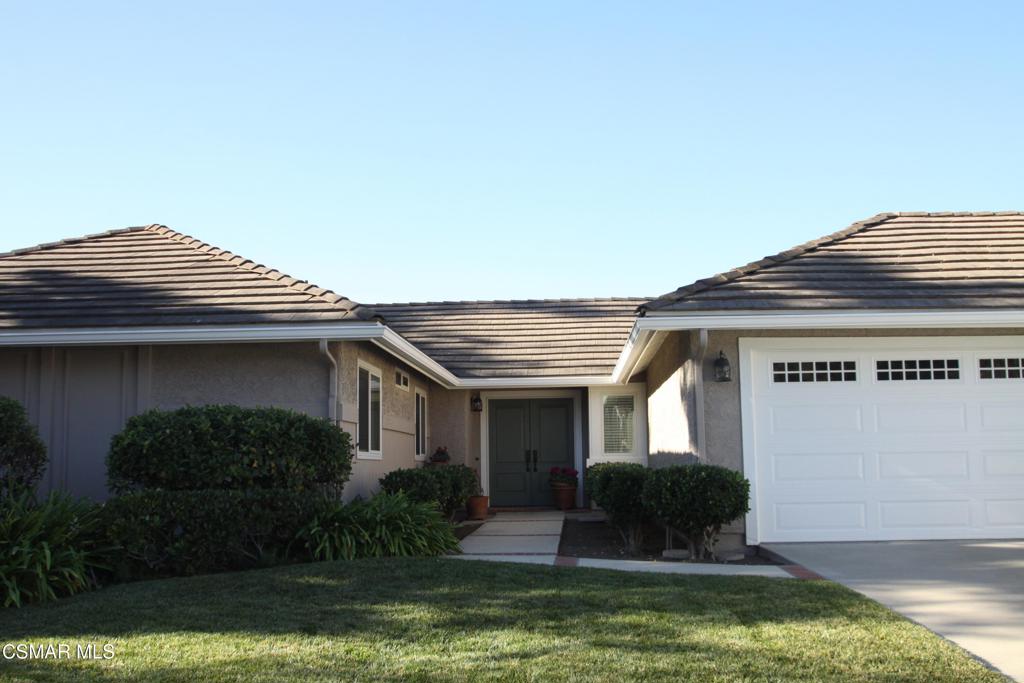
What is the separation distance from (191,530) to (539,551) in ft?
12.9

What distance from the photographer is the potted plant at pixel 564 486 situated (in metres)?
18.4

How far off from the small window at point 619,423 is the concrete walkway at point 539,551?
2.52 m

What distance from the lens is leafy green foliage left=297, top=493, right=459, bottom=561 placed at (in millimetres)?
8734

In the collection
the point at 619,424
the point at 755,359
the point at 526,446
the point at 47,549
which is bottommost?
the point at 47,549

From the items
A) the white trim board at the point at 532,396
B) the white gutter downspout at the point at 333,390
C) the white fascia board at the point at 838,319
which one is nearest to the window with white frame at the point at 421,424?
the white trim board at the point at 532,396

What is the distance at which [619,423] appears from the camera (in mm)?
18484

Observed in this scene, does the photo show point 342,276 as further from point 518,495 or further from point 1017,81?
point 1017,81

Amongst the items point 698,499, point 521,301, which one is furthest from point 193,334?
point 521,301

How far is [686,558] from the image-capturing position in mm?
9852

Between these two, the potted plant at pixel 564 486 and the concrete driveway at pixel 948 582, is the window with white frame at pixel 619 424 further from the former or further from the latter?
the concrete driveway at pixel 948 582

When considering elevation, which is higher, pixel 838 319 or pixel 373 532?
pixel 838 319

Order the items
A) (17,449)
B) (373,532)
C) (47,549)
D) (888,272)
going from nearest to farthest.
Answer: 1. (47,549)
2. (373,532)
3. (17,449)
4. (888,272)

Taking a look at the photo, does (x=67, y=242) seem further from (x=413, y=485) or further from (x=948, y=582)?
(x=948, y=582)

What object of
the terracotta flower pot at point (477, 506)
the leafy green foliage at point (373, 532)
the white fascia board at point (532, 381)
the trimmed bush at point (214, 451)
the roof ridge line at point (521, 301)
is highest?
the roof ridge line at point (521, 301)
